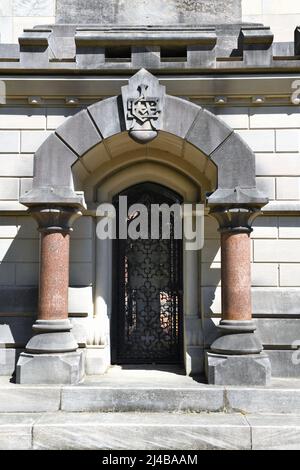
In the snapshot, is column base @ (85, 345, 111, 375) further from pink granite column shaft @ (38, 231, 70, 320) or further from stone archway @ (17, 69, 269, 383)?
pink granite column shaft @ (38, 231, 70, 320)

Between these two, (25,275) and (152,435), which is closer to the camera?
(152,435)

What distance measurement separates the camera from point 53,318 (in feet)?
25.7

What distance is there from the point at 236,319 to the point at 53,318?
Answer: 2889 mm

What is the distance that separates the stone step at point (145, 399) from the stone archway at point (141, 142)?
45 centimetres

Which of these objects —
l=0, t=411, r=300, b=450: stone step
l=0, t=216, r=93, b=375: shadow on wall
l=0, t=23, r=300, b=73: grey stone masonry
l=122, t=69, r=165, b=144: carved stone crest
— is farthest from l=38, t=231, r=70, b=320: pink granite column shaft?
l=0, t=23, r=300, b=73: grey stone masonry

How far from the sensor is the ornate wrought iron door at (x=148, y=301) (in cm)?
923

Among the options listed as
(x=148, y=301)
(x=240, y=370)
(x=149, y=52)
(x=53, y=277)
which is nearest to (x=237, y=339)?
(x=240, y=370)

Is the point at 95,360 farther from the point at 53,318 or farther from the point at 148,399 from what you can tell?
the point at 148,399

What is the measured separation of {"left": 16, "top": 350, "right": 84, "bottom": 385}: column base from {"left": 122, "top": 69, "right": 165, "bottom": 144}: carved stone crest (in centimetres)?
368

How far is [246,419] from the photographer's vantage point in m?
6.70

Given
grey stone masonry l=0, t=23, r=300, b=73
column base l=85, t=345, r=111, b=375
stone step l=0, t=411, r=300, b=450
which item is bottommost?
stone step l=0, t=411, r=300, b=450

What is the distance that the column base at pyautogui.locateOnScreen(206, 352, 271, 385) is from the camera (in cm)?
741
